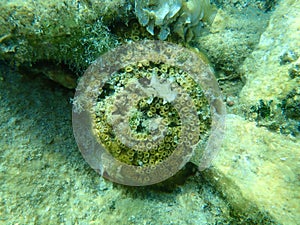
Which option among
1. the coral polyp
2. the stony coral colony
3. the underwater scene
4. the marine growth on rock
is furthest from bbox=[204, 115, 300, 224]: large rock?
the marine growth on rock

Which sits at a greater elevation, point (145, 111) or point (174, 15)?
point (174, 15)

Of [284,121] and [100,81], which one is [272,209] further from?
[100,81]

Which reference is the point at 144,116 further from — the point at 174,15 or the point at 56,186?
the point at 56,186

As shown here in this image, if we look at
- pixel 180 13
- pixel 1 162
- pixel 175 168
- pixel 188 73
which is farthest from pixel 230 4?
pixel 1 162

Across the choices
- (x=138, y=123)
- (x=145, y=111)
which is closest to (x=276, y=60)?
(x=145, y=111)

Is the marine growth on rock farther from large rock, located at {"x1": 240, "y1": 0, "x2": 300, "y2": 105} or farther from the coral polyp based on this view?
large rock, located at {"x1": 240, "y1": 0, "x2": 300, "y2": 105}

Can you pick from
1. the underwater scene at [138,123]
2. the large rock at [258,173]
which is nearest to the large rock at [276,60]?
the underwater scene at [138,123]

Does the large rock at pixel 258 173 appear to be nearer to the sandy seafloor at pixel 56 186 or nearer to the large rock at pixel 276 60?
the sandy seafloor at pixel 56 186
